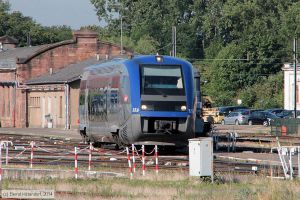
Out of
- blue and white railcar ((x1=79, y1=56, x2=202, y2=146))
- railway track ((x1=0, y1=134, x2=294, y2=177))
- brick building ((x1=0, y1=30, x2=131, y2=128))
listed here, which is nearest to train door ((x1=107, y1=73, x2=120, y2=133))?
blue and white railcar ((x1=79, y1=56, x2=202, y2=146))

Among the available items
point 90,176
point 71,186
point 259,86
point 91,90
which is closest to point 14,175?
point 90,176

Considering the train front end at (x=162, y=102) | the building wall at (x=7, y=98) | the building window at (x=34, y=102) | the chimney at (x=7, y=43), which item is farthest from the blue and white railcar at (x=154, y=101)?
the chimney at (x=7, y=43)

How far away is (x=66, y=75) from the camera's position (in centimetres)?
7525

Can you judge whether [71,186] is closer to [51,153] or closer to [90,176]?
[90,176]

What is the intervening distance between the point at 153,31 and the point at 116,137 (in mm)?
111714

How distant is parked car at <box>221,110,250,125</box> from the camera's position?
88.0 meters

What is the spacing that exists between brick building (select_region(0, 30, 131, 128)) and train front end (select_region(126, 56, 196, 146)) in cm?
3637

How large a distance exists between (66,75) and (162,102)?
124 feet

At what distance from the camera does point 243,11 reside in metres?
140

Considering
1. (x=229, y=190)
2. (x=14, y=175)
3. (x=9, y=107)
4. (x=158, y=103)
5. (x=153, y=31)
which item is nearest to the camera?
(x=229, y=190)

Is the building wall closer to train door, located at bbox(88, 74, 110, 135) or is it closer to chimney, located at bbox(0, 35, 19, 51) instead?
chimney, located at bbox(0, 35, 19, 51)

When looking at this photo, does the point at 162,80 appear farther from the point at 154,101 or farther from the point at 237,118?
the point at 237,118

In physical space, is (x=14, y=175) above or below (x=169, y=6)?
below

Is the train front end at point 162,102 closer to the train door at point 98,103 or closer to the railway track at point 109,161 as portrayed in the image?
the railway track at point 109,161
